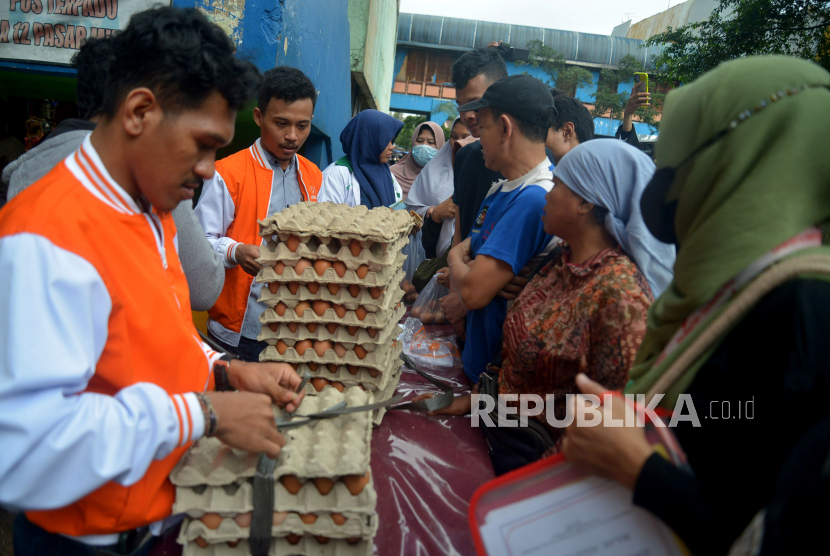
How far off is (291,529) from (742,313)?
3.46 ft

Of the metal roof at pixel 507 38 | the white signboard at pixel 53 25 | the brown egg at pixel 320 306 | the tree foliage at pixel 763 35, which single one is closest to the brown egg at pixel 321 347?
the brown egg at pixel 320 306

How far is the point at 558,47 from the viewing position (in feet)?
120

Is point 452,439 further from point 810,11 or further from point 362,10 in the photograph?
point 810,11

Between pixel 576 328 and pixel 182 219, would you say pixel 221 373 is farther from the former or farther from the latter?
pixel 576 328

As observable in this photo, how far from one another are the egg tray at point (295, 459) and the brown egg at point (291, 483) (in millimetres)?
31

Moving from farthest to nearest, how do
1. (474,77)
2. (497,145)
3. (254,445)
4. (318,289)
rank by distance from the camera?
(474,77), (497,145), (318,289), (254,445)

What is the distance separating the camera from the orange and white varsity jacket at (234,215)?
249 cm

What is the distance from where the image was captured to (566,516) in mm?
917

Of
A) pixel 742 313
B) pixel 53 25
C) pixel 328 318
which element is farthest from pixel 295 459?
pixel 53 25

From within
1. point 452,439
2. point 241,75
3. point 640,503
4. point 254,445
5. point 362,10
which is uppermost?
point 362,10

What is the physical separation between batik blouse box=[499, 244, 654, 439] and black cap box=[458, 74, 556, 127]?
2.40 feet

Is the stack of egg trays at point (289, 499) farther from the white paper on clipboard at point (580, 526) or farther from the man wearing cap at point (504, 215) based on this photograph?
the man wearing cap at point (504, 215)

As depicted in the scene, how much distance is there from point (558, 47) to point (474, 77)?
3852cm

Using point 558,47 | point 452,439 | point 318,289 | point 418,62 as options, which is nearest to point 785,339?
point 452,439
